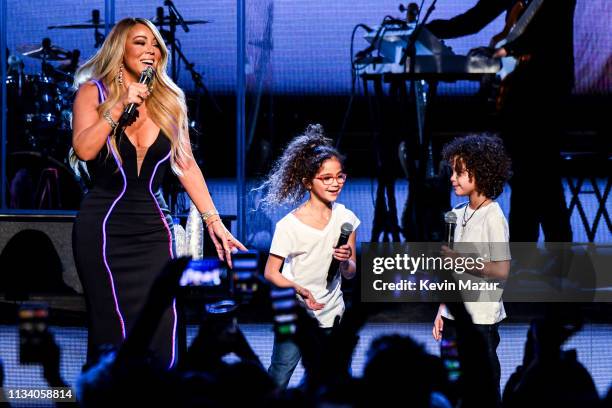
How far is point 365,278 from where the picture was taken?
5438 millimetres

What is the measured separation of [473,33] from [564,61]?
697 millimetres

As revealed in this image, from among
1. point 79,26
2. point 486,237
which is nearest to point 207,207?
point 486,237

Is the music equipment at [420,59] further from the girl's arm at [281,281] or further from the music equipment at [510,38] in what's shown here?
the girl's arm at [281,281]

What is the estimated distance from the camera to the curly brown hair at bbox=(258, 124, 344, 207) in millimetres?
3951

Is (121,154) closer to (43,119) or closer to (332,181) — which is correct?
(332,181)

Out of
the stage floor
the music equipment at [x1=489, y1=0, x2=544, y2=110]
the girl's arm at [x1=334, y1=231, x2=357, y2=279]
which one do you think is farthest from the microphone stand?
the girl's arm at [x1=334, y1=231, x2=357, y2=279]

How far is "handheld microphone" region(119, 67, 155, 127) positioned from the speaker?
308 cm

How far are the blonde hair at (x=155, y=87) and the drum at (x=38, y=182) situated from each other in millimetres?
3816

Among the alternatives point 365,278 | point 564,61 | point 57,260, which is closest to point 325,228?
point 365,278

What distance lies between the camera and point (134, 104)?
8.99 ft

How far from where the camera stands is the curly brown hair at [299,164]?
156 inches

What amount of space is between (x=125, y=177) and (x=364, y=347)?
2.24 meters

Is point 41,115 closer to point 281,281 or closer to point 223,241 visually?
point 281,281

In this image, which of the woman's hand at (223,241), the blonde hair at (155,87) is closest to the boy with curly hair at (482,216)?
the woman's hand at (223,241)
